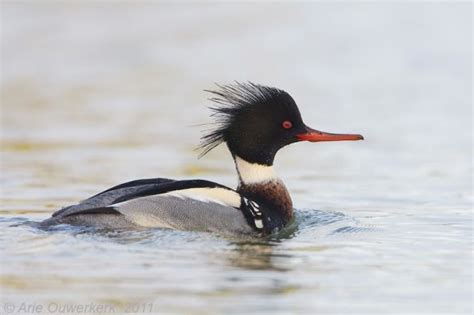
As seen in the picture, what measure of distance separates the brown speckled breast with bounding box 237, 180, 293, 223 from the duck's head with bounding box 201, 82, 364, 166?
21cm

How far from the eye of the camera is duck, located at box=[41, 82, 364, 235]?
9750 millimetres

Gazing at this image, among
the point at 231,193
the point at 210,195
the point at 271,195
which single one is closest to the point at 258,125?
the point at 271,195

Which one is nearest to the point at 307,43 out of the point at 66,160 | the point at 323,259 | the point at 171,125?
the point at 171,125

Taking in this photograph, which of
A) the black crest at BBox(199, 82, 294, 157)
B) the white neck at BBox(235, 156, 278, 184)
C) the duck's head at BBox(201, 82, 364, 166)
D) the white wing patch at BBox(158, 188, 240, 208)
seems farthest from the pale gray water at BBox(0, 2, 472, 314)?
the black crest at BBox(199, 82, 294, 157)

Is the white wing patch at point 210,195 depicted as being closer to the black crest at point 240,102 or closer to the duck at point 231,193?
the duck at point 231,193

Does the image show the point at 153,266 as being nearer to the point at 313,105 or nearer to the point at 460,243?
the point at 460,243

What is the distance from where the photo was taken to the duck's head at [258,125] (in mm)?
10406

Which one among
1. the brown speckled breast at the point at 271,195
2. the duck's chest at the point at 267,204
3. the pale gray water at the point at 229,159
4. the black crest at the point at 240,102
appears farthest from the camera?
the brown speckled breast at the point at 271,195

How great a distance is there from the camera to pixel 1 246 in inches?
362

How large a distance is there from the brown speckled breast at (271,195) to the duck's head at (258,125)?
21 cm

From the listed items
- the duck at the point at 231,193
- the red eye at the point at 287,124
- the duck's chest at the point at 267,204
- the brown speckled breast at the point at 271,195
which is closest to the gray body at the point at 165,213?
the duck at the point at 231,193

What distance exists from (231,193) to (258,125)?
0.73 m

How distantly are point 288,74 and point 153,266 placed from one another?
12785 millimetres

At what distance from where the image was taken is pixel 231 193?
1011 centimetres
